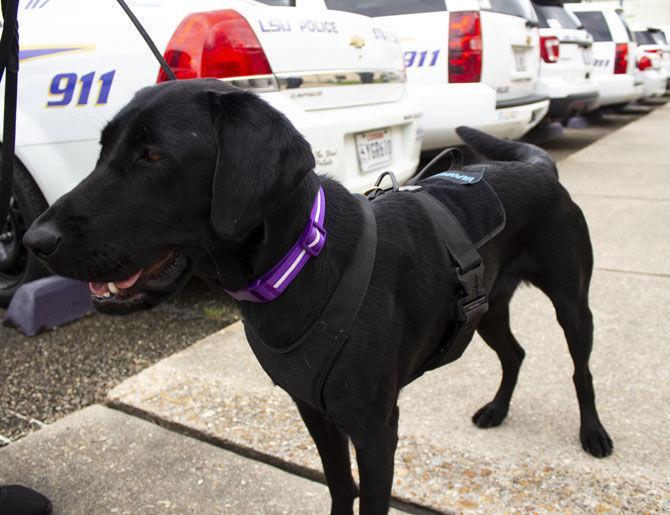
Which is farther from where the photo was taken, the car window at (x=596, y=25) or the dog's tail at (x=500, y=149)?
the car window at (x=596, y=25)

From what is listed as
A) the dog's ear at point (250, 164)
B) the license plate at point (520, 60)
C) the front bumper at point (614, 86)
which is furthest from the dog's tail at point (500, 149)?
the front bumper at point (614, 86)

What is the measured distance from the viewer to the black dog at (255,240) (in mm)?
1579

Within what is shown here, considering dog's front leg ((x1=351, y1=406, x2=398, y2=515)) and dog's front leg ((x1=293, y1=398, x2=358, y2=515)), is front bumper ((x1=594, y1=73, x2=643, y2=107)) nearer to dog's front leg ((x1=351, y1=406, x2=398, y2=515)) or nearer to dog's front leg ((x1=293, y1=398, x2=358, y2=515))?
dog's front leg ((x1=293, y1=398, x2=358, y2=515))

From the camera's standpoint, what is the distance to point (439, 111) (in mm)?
5707

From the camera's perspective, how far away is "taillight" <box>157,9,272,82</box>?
3195 mm

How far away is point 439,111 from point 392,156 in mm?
1620

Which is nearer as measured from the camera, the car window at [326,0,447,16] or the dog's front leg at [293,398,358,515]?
the dog's front leg at [293,398,358,515]

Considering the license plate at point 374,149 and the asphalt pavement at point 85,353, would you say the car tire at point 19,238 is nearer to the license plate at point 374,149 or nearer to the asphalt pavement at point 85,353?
the asphalt pavement at point 85,353

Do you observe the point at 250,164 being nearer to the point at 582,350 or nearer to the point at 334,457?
the point at 334,457

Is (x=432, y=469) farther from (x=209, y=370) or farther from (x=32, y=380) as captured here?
(x=32, y=380)

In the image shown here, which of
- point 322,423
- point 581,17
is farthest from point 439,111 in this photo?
point 581,17

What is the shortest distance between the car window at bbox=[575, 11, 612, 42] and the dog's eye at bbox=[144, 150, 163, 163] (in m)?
12.1

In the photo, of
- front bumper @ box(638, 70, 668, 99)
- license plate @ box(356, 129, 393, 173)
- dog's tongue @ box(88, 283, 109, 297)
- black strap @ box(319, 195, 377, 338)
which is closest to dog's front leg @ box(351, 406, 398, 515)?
black strap @ box(319, 195, 377, 338)

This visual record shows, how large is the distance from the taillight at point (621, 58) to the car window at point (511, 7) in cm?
529
